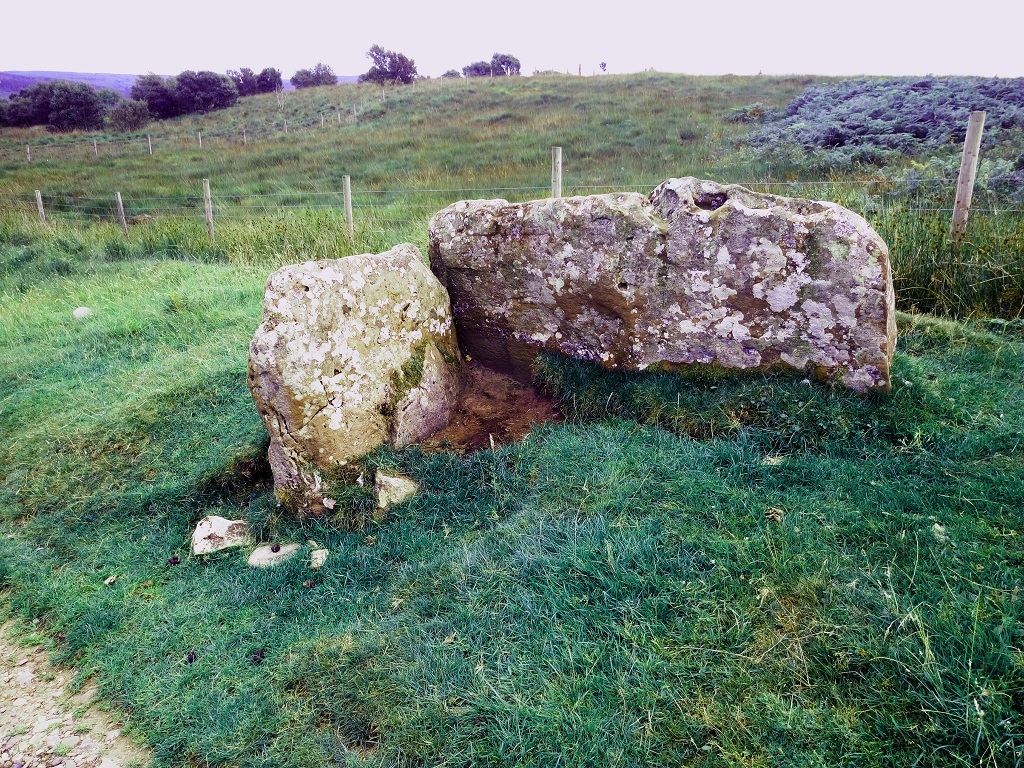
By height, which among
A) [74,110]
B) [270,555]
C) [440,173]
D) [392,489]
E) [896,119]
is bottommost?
[270,555]

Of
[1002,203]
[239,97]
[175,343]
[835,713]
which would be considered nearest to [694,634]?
[835,713]

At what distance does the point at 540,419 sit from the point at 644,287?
1.26 metres

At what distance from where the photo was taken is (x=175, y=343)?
8109mm

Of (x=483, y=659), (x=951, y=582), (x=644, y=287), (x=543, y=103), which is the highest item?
(x=543, y=103)

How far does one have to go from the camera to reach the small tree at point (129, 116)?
45.9 meters

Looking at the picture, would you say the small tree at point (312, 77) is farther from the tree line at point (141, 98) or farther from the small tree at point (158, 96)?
the small tree at point (158, 96)

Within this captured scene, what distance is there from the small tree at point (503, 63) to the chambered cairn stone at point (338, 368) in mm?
64320

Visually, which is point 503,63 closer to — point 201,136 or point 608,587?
point 201,136

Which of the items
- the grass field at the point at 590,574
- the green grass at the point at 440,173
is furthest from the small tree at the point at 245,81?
the grass field at the point at 590,574

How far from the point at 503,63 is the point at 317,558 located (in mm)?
67974

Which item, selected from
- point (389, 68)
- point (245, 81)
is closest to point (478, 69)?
point (389, 68)

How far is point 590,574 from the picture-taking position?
11.0 feet

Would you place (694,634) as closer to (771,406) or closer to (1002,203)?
A: (771,406)

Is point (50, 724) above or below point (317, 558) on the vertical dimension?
below
